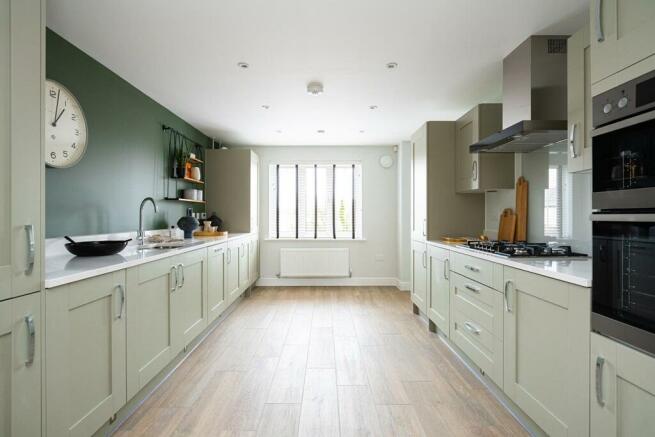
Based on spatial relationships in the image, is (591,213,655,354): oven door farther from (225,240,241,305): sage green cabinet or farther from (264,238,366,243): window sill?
(264,238,366,243): window sill

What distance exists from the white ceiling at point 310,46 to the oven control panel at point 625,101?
942 millimetres

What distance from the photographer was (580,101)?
6.04 feet

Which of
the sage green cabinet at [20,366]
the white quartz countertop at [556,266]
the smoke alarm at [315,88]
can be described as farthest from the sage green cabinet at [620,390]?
the smoke alarm at [315,88]

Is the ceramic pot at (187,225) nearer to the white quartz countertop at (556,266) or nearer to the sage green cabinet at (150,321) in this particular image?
the sage green cabinet at (150,321)

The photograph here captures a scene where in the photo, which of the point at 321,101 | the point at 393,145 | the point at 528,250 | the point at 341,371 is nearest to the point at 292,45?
the point at 321,101

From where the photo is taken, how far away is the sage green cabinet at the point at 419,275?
3.55 meters

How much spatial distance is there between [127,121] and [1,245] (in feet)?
6.94

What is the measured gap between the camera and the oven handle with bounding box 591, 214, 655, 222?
1.13 metres

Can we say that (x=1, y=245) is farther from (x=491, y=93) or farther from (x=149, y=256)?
(x=491, y=93)

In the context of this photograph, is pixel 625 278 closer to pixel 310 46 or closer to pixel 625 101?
pixel 625 101

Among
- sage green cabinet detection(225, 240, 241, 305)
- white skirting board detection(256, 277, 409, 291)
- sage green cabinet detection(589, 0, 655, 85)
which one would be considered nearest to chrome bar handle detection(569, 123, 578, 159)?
sage green cabinet detection(589, 0, 655, 85)

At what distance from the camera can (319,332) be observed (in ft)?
11.2

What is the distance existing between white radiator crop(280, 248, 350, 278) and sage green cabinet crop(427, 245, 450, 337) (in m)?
2.29

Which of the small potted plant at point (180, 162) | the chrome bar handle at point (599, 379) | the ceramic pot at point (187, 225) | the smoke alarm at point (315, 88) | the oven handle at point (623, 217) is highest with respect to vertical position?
the smoke alarm at point (315, 88)
